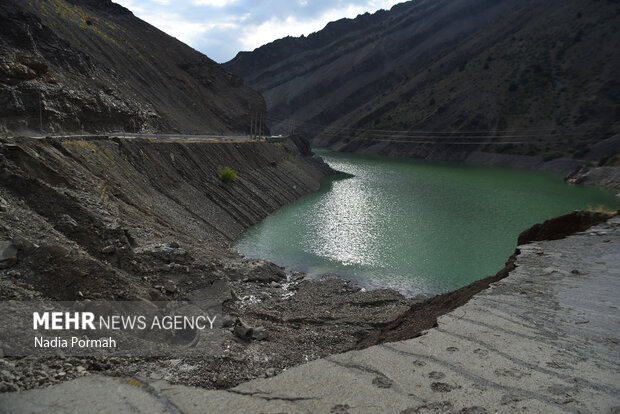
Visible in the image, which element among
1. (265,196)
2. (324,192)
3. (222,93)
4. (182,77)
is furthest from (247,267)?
(222,93)

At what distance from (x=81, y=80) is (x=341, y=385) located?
36683mm

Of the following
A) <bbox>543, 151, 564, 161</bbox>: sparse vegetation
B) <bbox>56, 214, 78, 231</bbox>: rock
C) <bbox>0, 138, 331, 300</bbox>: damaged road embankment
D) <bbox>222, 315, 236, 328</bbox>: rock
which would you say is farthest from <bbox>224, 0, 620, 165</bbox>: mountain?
<bbox>56, 214, 78, 231</bbox>: rock

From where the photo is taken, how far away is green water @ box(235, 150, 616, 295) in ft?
70.8

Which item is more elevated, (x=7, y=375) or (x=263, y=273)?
(x=7, y=375)

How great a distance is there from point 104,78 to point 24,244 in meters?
36.0

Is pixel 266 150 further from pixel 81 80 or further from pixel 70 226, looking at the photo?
pixel 70 226

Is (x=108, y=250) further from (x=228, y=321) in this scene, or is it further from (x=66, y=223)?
(x=228, y=321)

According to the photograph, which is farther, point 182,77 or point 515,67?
point 515,67

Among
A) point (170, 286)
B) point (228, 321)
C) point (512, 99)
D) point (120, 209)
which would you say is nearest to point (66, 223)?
point (170, 286)

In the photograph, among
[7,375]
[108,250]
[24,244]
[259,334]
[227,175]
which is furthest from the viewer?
[227,175]

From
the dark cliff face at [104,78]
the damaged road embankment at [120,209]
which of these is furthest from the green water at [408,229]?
the dark cliff face at [104,78]

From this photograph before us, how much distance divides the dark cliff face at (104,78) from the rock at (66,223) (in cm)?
1229

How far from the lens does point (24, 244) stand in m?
9.17

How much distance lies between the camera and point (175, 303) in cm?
1112
